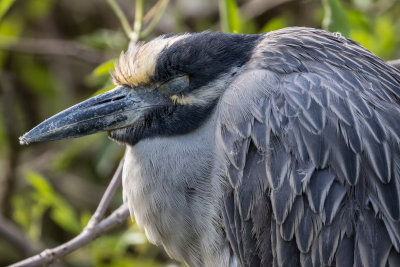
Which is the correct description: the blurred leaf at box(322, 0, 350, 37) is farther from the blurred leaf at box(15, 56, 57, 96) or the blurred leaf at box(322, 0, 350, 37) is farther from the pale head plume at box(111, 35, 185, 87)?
the blurred leaf at box(15, 56, 57, 96)

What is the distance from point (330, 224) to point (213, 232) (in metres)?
0.46

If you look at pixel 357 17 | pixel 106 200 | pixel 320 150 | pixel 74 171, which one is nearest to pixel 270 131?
pixel 320 150

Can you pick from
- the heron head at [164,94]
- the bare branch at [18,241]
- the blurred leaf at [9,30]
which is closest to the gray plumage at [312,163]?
the heron head at [164,94]

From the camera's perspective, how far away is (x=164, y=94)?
317 centimetres

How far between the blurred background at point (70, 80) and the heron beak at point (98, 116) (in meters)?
1.09

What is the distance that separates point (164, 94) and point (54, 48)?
2177 mm

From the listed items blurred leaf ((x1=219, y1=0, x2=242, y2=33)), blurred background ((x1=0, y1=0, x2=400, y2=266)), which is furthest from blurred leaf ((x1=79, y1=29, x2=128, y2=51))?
blurred leaf ((x1=219, y1=0, x2=242, y2=33))

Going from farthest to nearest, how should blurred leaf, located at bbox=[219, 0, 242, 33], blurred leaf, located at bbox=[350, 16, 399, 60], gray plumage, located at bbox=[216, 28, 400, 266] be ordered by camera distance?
1. blurred leaf, located at bbox=[350, 16, 399, 60]
2. blurred leaf, located at bbox=[219, 0, 242, 33]
3. gray plumage, located at bbox=[216, 28, 400, 266]

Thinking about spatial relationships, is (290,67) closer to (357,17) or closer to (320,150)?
(320,150)

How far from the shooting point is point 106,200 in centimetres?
311

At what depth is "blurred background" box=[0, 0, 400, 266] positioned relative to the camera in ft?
14.8

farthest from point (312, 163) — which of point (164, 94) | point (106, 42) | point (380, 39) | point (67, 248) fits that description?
point (106, 42)

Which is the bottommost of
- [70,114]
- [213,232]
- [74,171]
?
[74,171]

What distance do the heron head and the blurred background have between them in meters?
1.08
